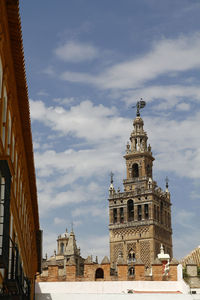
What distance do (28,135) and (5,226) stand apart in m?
8.33

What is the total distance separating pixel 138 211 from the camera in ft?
264

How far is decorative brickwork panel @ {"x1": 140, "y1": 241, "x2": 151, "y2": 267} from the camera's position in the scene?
77.0 metres

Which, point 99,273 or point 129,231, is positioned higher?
point 129,231

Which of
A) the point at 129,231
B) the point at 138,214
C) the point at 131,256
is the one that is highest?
the point at 138,214

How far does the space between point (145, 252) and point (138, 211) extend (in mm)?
5839

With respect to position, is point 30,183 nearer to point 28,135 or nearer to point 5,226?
point 28,135

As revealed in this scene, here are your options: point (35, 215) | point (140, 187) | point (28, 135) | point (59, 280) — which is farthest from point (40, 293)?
point (140, 187)

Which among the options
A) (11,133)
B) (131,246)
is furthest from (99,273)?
(131,246)

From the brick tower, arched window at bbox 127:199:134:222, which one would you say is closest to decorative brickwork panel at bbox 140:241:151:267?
the brick tower

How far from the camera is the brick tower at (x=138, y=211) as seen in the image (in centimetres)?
7875

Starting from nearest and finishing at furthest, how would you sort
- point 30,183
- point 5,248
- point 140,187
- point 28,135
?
point 5,248 < point 28,135 < point 30,183 < point 140,187

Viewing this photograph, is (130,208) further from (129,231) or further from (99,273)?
(99,273)

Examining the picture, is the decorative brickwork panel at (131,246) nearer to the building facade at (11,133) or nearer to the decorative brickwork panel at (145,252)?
the decorative brickwork panel at (145,252)

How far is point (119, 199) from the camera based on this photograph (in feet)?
268
